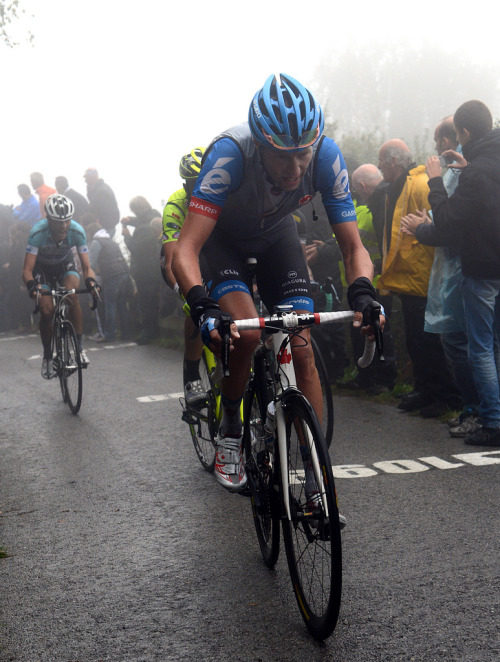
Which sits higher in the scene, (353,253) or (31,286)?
(353,253)

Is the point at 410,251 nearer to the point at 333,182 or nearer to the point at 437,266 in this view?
the point at 437,266

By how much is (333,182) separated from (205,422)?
2165 mm

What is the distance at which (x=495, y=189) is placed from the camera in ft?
19.8

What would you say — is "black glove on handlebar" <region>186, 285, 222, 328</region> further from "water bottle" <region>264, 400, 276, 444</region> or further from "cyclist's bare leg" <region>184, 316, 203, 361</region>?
"cyclist's bare leg" <region>184, 316, 203, 361</region>

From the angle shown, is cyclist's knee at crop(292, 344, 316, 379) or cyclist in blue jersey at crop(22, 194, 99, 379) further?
cyclist in blue jersey at crop(22, 194, 99, 379)

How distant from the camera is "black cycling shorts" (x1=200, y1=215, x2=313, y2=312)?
4246 mm

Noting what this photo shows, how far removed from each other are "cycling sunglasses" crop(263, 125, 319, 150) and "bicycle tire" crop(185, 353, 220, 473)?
2.04 meters

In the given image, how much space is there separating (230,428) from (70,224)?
604 cm

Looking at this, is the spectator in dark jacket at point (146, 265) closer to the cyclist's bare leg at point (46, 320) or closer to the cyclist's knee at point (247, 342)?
the cyclist's bare leg at point (46, 320)

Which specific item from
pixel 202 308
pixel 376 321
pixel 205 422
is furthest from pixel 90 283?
pixel 376 321

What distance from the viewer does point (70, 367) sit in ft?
29.0

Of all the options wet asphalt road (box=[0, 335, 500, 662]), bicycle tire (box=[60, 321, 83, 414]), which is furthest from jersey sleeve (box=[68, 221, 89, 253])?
wet asphalt road (box=[0, 335, 500, 662])

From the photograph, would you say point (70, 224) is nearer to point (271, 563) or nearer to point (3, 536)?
point (3, 536)

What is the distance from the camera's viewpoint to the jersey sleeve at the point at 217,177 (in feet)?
Result: 13.0
